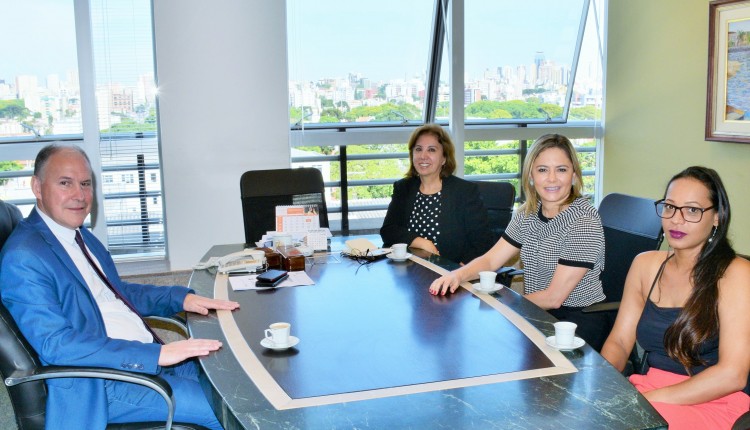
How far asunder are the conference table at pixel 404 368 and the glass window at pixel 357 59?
125 inches

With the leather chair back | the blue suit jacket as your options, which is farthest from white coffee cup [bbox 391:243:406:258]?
the leather chair back

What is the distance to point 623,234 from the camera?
3162mm

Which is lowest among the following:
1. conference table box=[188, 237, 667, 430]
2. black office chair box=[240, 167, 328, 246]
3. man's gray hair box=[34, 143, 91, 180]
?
conference table box=[188, 237, 667, 430]

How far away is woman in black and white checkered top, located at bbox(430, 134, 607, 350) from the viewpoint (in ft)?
9.13

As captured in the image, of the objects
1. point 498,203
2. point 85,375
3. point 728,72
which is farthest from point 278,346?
point 728,72

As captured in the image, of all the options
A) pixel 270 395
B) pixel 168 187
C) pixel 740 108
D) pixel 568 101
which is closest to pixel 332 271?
pixel 270 395

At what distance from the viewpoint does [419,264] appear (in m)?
3.16

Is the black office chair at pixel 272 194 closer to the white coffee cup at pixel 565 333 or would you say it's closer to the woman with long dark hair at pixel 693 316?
the woman with long dark hair at pixel 693 316

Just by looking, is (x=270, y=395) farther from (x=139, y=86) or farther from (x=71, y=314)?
(x=139, y=86)

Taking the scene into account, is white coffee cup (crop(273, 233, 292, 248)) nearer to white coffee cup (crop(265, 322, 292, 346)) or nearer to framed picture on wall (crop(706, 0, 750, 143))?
white coffee cup (crop(265, 322, 292, 346))

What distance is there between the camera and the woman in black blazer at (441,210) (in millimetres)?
3869

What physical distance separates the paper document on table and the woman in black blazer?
93cm

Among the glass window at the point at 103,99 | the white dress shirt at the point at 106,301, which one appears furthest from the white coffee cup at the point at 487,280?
the glass window at the point at 103,99

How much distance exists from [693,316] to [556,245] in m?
0.82
